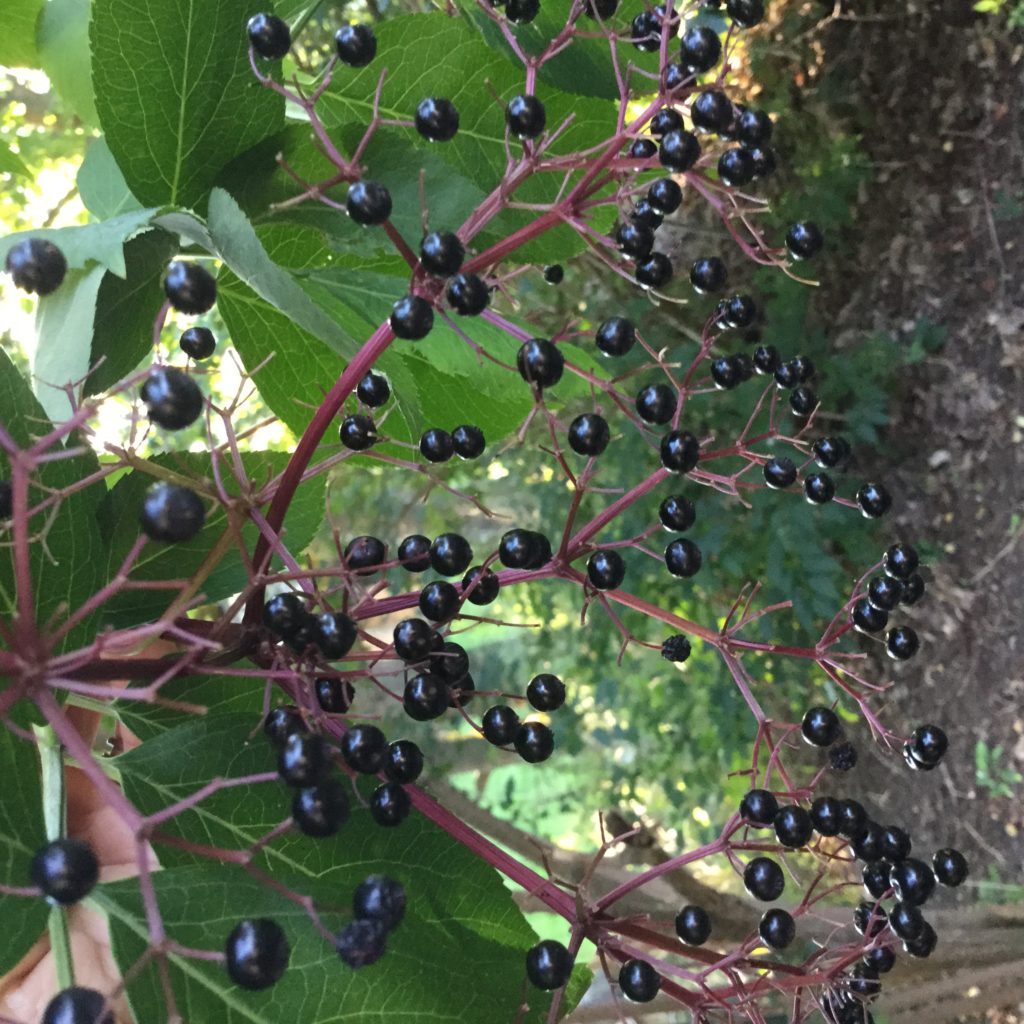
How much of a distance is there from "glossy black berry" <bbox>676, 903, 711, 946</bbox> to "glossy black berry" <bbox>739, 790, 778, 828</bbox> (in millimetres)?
71

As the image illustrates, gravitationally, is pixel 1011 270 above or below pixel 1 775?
above

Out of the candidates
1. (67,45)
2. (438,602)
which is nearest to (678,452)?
(438,602)

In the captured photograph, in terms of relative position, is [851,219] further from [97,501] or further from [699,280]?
[97,501]

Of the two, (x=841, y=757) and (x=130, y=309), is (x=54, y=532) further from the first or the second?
(x=841, y=757)

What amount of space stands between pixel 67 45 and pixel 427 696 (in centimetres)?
50

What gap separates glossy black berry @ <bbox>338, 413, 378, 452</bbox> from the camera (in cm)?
46

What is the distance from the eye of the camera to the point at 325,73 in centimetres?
42

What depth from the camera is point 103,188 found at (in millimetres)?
515

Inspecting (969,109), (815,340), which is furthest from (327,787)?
(969,109)

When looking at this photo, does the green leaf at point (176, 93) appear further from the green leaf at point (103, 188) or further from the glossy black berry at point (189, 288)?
the glossy black berry at point (189, 288)

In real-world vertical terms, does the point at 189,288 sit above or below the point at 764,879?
above

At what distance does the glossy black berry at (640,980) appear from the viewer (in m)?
0.40

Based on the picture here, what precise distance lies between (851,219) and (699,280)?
64.3 inches

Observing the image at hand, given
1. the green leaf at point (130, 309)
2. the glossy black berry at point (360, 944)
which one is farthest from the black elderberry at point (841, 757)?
the green leaf at point (130, 309)
